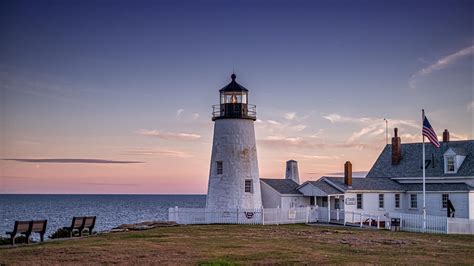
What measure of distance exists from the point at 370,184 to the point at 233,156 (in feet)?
39.6

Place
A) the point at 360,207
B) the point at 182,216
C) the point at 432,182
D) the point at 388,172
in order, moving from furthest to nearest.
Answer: the point at 388,172
the point at 432,182
the point at 360,207
the point at 182,216

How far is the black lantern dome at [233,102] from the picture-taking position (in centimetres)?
4331

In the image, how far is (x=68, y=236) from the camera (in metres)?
29.8

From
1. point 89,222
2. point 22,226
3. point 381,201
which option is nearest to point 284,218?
point 381,201

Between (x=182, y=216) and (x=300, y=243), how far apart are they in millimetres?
15387

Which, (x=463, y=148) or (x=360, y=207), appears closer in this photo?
(x=360, y=207)

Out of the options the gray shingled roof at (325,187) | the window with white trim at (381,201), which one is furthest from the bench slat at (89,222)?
the window with white trim at (381,201)

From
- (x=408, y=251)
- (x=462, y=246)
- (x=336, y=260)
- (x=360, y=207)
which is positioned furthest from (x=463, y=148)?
(x=336, y=260)

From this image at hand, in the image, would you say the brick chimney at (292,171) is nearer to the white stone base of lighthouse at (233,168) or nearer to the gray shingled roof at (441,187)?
the gray shingled roof at (441,187)

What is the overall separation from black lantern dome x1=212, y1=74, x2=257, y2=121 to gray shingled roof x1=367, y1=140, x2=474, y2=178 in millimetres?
15687

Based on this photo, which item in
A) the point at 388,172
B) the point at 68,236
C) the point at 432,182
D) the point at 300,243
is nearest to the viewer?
the point at 300,243

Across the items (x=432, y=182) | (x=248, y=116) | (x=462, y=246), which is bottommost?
(x=462, y=246)

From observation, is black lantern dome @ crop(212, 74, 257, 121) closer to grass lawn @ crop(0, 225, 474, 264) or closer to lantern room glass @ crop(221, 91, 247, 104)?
lantern room glass @ crop(221, 91, 247, 104)

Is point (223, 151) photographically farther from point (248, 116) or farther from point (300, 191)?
point (300, 191)
